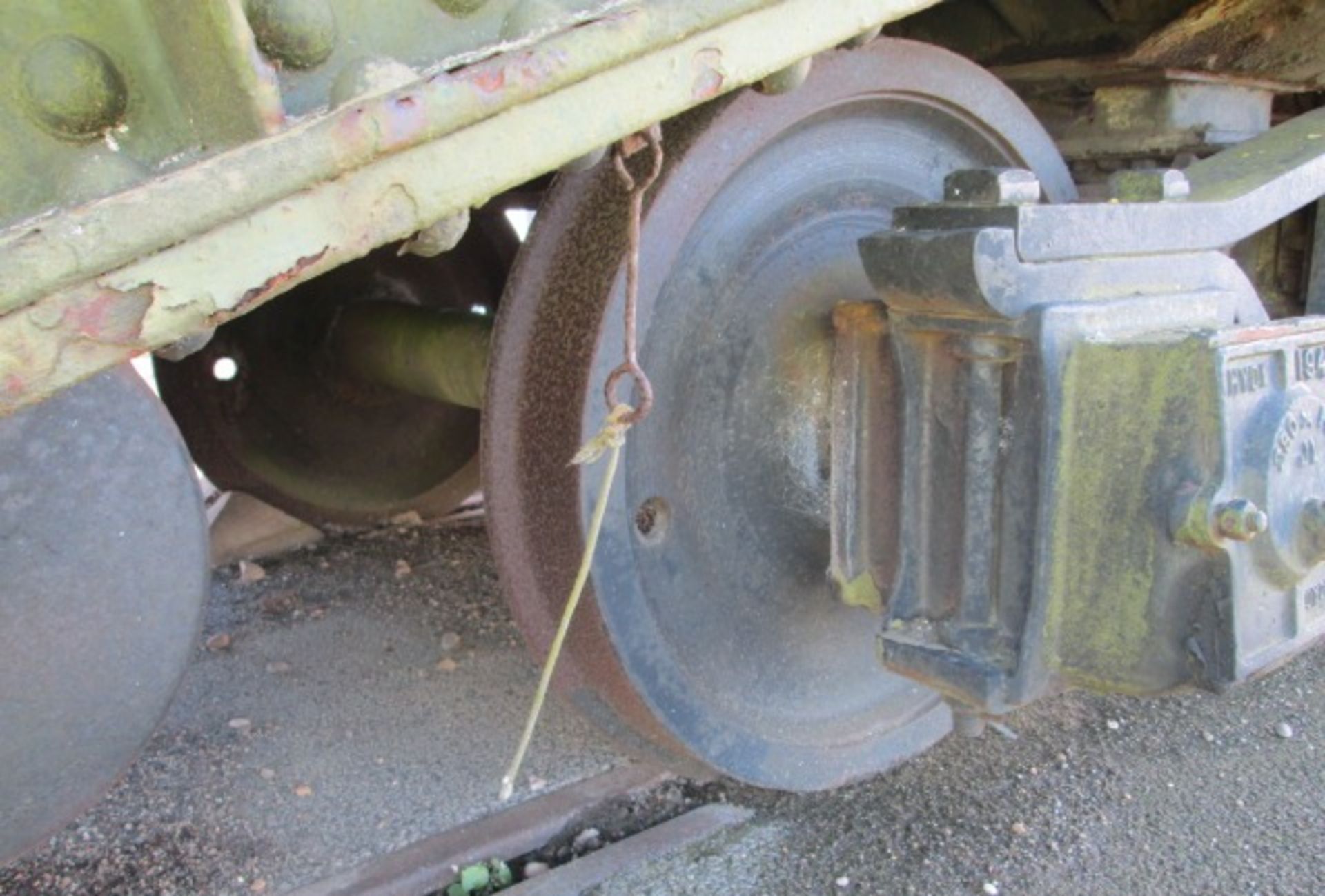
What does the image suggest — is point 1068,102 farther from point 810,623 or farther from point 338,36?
point 338,36

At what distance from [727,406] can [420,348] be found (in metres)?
0.85

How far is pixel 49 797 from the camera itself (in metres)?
1.15

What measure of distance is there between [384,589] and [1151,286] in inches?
74.6

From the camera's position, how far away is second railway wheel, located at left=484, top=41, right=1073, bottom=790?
56.2 inches

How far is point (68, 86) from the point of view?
779 millimetres

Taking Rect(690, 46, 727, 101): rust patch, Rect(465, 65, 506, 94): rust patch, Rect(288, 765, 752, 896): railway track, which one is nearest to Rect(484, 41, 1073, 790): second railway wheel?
Rect(288, 765, 752, 896): railway track

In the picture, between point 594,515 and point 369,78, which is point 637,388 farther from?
point 369,78

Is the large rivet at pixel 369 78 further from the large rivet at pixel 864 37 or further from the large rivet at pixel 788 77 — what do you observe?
the large rivet at pixel 864 37

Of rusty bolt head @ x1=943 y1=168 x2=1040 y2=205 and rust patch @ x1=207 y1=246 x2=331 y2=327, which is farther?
rusty bolt head @ x1=943 y1=168 x2=1040 y2=205

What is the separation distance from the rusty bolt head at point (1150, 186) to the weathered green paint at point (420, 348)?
1.05m

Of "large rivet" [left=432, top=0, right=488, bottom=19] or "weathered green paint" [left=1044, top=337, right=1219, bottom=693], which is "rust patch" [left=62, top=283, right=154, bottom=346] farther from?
"weathered green paint" [left=1044, top=337, right=1219, bottom=693]

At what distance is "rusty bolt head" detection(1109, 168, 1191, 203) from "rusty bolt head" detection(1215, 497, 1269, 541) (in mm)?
447

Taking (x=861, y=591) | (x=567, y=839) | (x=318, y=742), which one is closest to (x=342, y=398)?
(x=318, y=742)

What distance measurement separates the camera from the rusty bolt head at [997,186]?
136 centimetres
